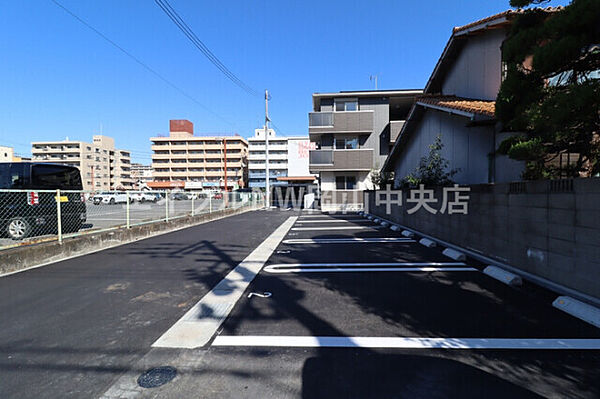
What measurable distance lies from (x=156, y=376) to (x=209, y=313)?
1063 millimetres

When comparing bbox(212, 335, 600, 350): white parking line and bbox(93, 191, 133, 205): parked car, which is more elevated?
bbox(93, 191, 133, 205): parked car

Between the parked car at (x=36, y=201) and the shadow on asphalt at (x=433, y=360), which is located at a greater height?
the parked car at (x=36, y=201)

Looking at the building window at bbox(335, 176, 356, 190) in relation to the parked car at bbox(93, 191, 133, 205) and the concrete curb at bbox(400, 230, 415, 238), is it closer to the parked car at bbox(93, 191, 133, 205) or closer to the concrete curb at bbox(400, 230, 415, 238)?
the concrete curb at bbox(400, 230, 415, 238)

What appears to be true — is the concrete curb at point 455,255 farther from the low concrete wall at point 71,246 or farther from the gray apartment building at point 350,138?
the gray apartment building at point 350,138

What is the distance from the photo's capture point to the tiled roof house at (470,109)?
21.4 feet

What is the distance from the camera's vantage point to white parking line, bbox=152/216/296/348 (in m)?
2.51

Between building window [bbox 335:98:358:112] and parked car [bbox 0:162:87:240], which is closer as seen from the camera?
parked car [bbox 0:162:87:240]

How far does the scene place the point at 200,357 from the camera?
2.25 metres

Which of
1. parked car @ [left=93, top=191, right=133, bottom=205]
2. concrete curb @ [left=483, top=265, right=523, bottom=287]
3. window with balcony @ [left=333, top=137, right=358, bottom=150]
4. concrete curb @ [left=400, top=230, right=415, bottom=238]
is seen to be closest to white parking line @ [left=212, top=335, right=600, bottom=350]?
concrete curb @ [left=483, top=265, right=523, bottom=287]

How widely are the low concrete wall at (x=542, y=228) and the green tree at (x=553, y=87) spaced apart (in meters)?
0.59

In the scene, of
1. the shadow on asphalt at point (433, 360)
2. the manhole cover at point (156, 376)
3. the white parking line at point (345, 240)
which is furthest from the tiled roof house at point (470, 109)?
the manhole cover at point (156, 376)

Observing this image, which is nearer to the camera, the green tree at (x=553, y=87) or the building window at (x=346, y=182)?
the green tree at (x=553, y=87)

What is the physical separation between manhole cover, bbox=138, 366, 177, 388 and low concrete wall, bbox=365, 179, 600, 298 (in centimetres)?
431

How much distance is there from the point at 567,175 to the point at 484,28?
6.08 meters
